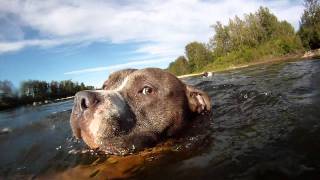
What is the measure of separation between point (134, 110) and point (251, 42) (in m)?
71.5

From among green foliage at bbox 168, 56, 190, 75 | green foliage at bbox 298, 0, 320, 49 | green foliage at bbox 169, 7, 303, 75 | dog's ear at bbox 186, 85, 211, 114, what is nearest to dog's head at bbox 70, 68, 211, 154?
dog's ear at bbox 186, 85, 211, 114

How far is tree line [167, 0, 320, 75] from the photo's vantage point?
50500mm

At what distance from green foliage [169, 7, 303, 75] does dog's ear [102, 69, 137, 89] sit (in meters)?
53.5

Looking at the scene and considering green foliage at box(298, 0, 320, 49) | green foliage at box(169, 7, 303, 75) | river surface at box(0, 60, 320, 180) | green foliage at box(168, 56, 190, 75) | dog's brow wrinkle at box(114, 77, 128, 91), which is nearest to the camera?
river surface at box(0, 60, 320, 180)

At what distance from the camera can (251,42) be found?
7319cm

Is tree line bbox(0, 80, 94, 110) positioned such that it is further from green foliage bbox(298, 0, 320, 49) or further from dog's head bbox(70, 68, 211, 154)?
dog's head bbox(70, 68, 211, 154)

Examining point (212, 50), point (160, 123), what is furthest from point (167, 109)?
point (212, 50)

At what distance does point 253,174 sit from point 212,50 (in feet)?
268

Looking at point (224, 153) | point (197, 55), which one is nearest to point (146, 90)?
point (224, 153)

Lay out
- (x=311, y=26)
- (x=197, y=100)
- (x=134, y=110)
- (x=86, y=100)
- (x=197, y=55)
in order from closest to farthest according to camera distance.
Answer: (x=86, y=100) → (x=134, y=110) → (x=197, y=100) → (x=311, y=26) → (x=197, y=55)

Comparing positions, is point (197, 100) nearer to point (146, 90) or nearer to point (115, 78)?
point (146, 90)

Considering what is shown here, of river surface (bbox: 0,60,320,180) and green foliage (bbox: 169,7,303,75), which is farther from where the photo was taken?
green foliage (bbox: 169,7,303,75)

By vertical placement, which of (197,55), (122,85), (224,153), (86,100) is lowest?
(224,153)

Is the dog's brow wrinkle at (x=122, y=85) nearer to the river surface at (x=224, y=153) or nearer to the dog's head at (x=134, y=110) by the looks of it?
the dog's head at (x=134, y=110)
